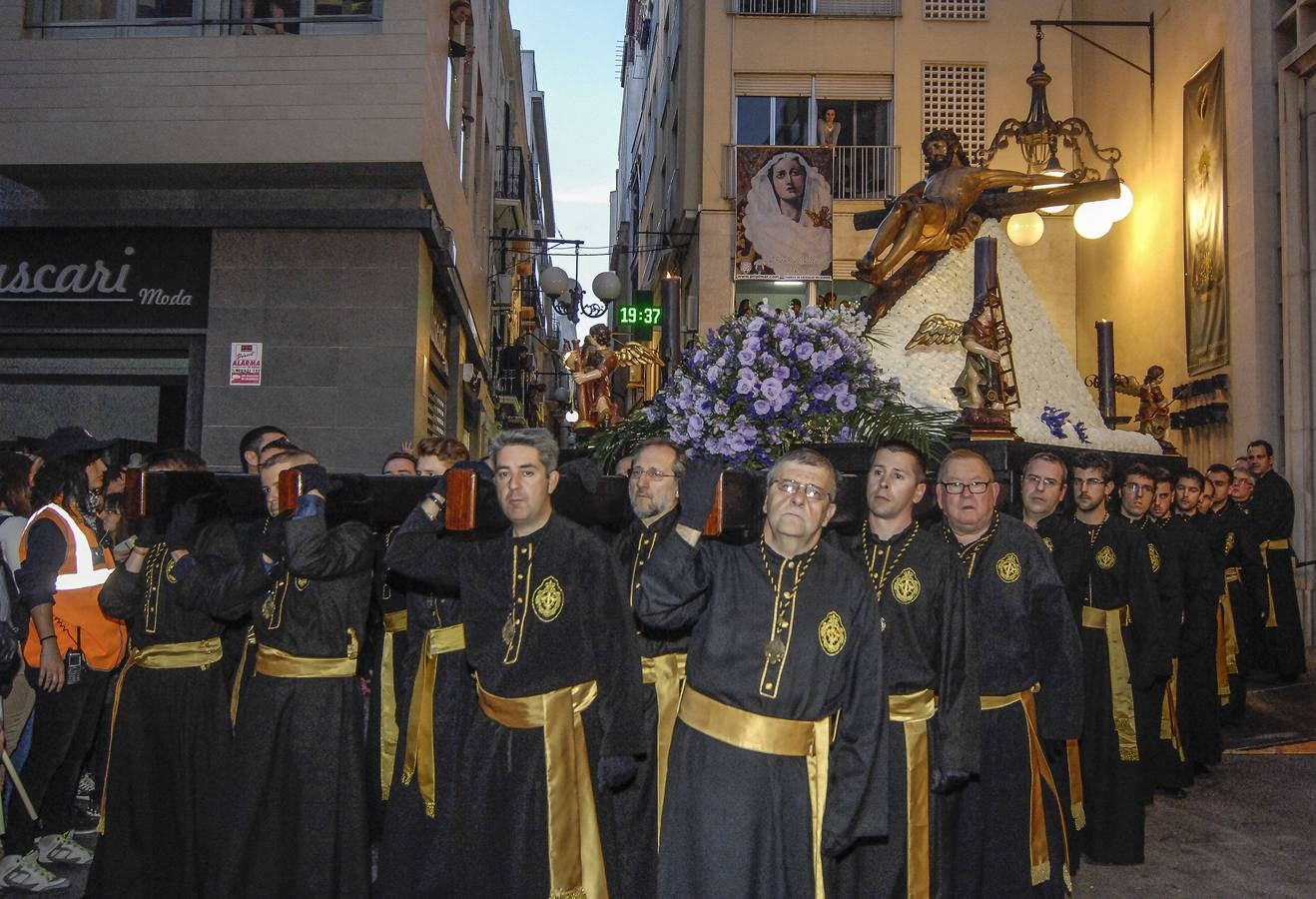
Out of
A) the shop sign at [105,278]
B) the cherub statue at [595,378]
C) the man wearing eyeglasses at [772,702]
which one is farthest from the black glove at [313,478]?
the shop sign at [105,278]

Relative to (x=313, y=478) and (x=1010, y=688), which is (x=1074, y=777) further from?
(x=313, y=478)

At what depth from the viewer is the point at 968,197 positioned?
31.3 ft

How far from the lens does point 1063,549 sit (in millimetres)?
6660

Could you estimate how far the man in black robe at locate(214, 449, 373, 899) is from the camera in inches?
199

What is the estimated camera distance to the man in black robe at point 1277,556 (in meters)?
11.3

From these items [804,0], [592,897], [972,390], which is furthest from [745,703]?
[804,0]

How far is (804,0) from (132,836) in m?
19.4

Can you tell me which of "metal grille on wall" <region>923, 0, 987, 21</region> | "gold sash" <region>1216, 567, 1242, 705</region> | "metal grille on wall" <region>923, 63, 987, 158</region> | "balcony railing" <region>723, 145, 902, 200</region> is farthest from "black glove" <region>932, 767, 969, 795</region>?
"metal grille on wall" <region>923, 0, 987, 21</region>

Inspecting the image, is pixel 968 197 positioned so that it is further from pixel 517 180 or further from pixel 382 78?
pixel 517 180

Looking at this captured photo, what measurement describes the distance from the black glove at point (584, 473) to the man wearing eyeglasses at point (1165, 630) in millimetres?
3833

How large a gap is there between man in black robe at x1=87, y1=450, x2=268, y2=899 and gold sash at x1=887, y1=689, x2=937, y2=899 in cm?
295

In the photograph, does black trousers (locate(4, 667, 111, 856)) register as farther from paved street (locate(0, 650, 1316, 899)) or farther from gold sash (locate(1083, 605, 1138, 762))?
gold sash (locate(1083, 605, 1138, 762))

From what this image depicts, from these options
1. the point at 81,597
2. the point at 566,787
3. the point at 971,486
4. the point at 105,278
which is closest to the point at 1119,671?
the point at 971,486

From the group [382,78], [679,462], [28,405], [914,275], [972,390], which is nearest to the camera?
[679,462]
